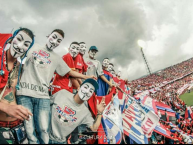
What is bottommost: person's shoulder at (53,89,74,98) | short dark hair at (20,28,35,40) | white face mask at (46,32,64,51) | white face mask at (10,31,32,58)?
person's shoulder at (53,89,74,98)

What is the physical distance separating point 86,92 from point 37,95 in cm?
83

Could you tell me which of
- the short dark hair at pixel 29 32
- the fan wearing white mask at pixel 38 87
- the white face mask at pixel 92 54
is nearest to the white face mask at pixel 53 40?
the fan wearing white mask at pixel 38 87

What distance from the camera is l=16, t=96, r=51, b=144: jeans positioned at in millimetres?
1835

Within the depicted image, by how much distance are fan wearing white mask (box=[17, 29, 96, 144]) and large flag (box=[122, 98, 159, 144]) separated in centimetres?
255

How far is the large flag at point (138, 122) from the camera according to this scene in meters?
3.67

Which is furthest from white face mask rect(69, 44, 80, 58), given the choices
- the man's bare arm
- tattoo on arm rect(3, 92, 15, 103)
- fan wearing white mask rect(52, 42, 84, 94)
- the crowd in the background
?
the man's bare arm

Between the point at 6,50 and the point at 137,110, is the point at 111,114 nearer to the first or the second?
the point at 137,110

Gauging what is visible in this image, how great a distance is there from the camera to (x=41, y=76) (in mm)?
2141

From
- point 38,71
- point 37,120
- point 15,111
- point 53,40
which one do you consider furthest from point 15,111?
point 53,40

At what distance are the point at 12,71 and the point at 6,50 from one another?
11.4 inches

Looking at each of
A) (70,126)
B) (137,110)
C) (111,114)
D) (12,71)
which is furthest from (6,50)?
(137,110)

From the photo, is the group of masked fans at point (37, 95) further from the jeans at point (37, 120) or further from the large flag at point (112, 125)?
the large flag at point (112, 125)

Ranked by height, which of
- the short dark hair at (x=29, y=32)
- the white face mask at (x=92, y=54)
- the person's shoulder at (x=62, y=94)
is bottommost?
the person's shoulder at (x=62, y=94)

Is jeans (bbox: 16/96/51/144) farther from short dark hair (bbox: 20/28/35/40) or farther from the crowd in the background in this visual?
short dark hair (bbox: 20/28/35/40)
